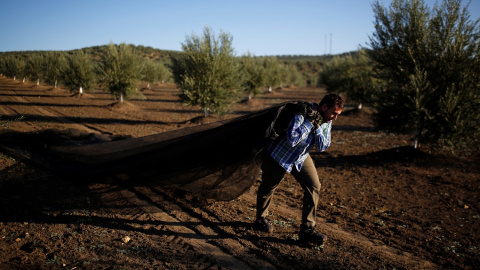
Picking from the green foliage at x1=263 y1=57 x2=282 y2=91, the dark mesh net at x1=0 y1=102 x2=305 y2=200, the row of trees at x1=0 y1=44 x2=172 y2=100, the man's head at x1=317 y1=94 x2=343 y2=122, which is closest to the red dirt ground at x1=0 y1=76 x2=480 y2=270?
the dark mesh net at x1=0 y1=102 x2=305 y2=200

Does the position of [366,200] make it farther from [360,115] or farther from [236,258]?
[360,115]

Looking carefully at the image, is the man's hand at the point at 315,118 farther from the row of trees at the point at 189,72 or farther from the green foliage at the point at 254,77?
the green foliage at the point at 254,77

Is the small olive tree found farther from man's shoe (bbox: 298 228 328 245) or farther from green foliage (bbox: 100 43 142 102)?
man's shoe (bbox: 298 228 328 245)

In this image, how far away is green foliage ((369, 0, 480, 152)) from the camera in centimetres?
938

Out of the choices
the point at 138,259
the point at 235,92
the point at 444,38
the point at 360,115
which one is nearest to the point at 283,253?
the point at 138,259

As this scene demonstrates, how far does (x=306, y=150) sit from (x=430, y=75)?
27.3ft

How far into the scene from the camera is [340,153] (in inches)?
479

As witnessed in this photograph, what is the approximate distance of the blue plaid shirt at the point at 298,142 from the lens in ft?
13.1

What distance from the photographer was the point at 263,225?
4695 mm

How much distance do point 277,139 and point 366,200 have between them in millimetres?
3990

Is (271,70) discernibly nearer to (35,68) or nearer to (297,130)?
(35,68)

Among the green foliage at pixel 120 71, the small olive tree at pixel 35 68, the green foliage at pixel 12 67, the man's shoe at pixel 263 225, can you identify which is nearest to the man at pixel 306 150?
the man's shoe at pixel 263 225

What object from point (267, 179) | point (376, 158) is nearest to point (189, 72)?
point (376, 158)

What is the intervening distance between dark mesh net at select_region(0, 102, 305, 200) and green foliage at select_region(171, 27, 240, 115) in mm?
11331
